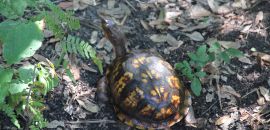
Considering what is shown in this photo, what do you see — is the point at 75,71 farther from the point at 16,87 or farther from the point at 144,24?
the point at 16,87

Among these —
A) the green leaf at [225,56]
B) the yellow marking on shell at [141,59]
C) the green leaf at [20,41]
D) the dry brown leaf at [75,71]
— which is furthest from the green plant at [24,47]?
the green leaf at [225,56]

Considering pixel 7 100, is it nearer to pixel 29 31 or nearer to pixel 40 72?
pixel 40 72

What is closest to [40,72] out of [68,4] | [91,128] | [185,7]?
[91,128]

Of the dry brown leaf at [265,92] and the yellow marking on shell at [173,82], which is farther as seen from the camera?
the dry brown leaf at [265,92]

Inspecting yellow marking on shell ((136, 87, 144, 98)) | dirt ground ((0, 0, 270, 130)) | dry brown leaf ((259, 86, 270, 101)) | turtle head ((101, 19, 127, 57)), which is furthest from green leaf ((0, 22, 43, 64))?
dry brown leaf ((259, 86, 270, 101))

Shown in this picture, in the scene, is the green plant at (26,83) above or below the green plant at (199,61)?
above

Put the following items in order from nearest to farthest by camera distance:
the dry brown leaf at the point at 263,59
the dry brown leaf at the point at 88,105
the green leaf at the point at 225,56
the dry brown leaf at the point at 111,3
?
the dry brown leaf at the point at 88,105 → the green leaf at the point at 225,56 → the dry brown leaf at the point at 263,59 → the dry brown leaf at the point at 111,3

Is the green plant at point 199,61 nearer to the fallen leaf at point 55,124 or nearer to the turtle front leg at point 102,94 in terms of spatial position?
the turtle front leg at point 102,94

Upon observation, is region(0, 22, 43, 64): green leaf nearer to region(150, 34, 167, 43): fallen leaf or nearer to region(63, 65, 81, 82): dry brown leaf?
region(63, 65, 81, 82): dry brown leaf
